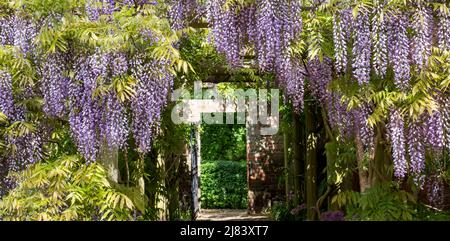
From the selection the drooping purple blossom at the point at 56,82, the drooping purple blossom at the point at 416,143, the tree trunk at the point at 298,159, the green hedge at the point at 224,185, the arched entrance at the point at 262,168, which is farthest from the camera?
the green hedge at the point at 224,185

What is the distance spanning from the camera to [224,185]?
11484 millimetres

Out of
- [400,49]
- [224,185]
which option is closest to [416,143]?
[400,49]

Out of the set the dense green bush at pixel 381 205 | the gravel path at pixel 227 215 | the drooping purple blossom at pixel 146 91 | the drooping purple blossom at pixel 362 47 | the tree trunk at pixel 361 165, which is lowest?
the gravel path at pixel 227 215

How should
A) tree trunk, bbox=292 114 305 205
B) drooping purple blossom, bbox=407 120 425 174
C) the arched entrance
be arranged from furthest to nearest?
the arched entrance → tree trunk, bbox=292 114 305 205 → drooping purple blossom, bbox=407 120 425 174

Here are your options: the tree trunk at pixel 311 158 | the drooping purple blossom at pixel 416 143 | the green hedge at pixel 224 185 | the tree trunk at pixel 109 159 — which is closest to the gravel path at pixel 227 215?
the green hedge at pixel 224 185

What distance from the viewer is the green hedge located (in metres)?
11.4

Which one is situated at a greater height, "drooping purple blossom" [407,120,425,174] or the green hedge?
"drooping purple blossom" [407,120,425,174]

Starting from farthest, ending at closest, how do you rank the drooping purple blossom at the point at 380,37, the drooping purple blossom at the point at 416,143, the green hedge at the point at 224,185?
the green hedge at the point at 224,185
the drooping purple blossom at the point at 416,143
the drooping purple blossom at the point at 380,37

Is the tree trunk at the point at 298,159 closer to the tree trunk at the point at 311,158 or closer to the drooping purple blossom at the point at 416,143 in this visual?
the tree trunk at the point at 311,158

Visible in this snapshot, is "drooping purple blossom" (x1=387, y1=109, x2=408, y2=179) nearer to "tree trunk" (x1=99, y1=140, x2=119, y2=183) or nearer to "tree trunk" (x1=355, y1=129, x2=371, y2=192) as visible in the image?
"tree trunk" (x1=355, y1=129, x2=371, y2=192)

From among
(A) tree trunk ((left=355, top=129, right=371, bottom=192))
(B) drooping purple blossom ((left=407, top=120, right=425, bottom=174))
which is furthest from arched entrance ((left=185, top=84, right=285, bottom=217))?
(B) drooping purple blossom ((left=407, top=120, right=425, bottom=174))

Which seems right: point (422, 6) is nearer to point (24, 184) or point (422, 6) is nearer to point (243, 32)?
point (243, 32)

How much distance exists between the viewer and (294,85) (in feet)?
14.4

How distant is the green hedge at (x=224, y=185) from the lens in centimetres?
1145
